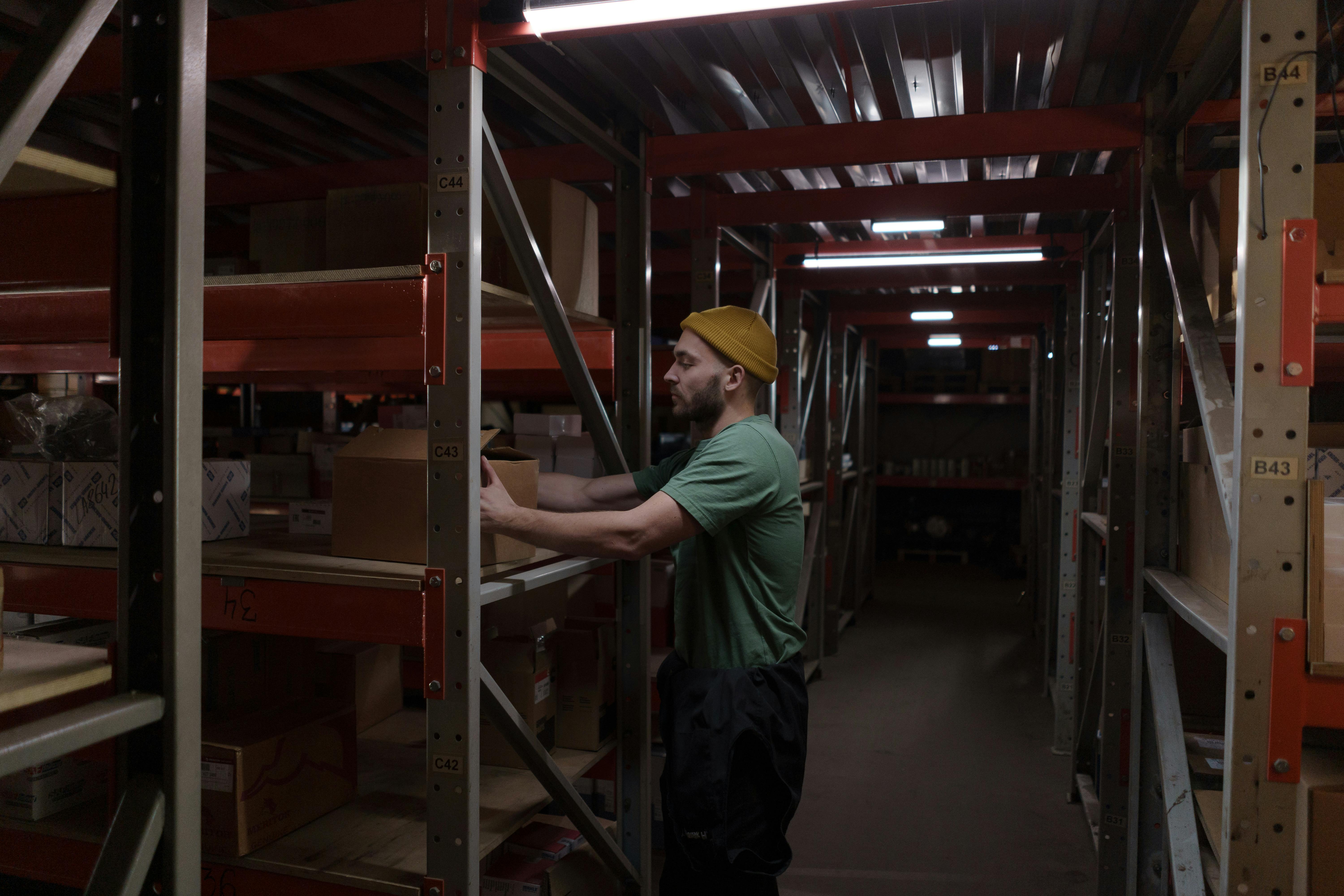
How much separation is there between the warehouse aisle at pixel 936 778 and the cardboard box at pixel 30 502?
10.5 feet

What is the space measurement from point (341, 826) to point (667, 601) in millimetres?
2220

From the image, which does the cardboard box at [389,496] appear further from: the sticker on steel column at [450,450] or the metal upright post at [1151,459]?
the metal upright post at [1151,459]

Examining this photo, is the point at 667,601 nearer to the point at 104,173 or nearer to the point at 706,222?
the point at 706,222

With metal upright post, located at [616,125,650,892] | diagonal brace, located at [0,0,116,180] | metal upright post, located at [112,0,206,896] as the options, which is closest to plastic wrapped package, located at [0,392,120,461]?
metal upright post, located at [616,125,650,892]

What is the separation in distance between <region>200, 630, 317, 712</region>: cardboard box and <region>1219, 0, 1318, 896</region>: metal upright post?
260 cm

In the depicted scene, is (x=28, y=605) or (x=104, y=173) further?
(x=28, y=605)

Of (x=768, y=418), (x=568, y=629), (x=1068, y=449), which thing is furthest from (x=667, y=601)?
(x=1068, y=449)

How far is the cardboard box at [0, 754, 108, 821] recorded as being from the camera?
101 inches

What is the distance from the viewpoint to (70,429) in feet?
9.47

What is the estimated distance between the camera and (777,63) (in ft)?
10.1

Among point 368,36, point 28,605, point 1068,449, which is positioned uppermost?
point 368,36

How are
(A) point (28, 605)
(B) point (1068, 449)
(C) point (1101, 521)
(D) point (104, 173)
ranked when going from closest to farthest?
1. (D) point (104, 173)
2. (A) point (28, 605)
3. (C) point (1101, 521)
4. (B) point (1068, 449)

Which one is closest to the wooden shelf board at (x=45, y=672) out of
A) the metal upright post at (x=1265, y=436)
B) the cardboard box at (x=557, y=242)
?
the cardboard box at (x=557, y=242)

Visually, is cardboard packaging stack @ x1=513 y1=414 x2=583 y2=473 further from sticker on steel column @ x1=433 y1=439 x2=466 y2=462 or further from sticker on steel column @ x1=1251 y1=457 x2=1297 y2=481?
sticker on steel column @ x1=1251 y1=457 x2=1297 y2=481
